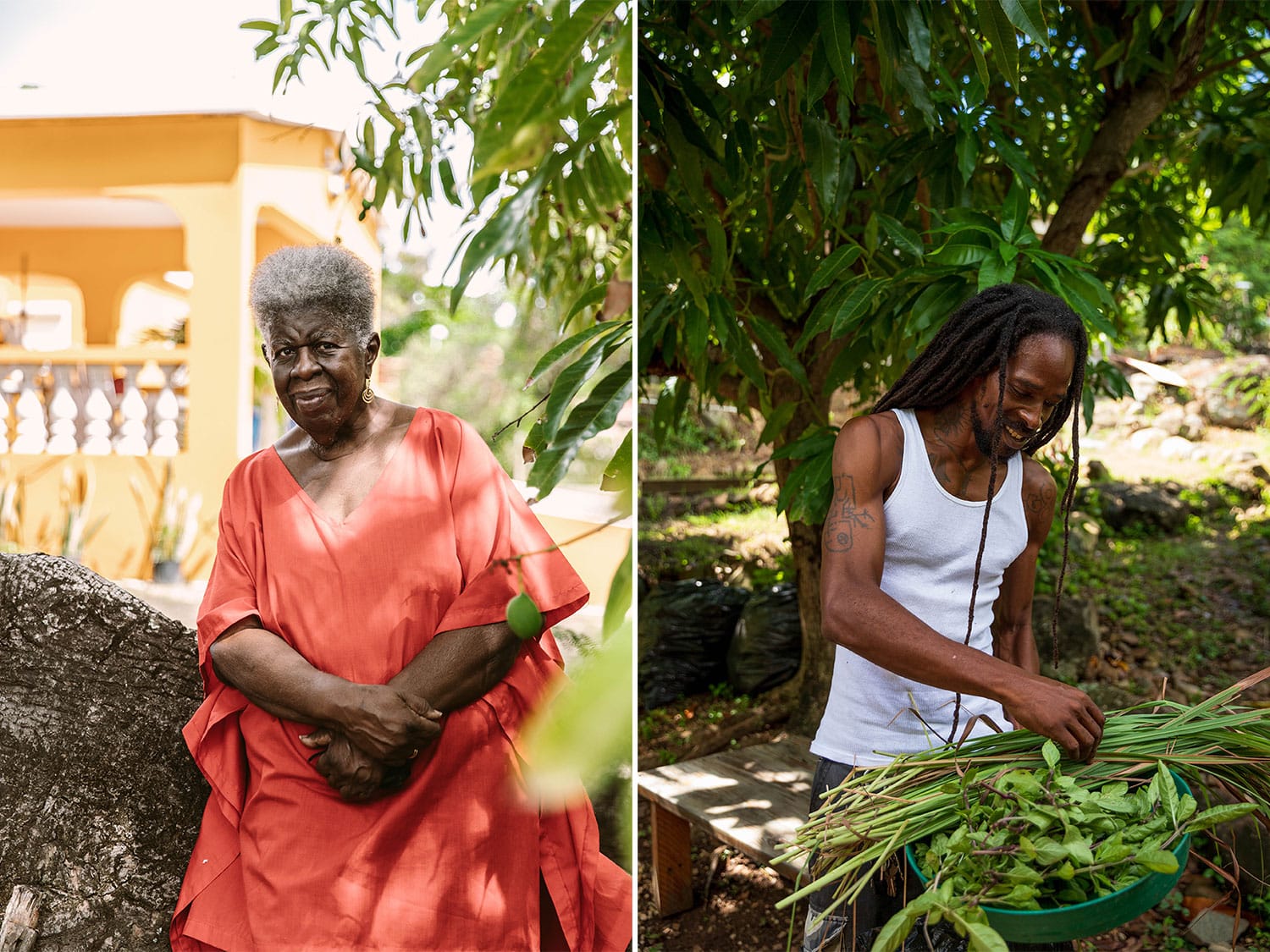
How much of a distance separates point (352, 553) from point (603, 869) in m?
0.54

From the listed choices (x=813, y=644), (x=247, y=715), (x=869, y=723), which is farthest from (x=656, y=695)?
(x=247, y=715)

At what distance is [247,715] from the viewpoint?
1.14m

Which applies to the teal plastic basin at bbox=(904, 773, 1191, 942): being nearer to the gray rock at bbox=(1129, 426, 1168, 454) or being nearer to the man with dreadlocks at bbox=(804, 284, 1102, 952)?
the man with dreadlocks at bbox=(804, 284, 1102, 952)

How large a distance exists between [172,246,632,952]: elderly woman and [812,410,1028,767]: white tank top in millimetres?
541

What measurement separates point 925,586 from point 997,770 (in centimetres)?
35

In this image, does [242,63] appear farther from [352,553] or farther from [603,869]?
[603,869]

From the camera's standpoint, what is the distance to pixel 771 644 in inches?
151

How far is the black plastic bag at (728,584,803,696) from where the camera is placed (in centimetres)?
383

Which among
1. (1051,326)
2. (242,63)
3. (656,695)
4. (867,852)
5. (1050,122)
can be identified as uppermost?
(1050,122)

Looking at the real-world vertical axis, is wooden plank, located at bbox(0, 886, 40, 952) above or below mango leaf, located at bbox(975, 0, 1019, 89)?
below

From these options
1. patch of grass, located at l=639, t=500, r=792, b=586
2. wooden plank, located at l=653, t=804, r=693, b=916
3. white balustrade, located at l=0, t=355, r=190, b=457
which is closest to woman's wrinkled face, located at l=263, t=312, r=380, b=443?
white balustrade, located at l=0, t=355, r=190, b=457

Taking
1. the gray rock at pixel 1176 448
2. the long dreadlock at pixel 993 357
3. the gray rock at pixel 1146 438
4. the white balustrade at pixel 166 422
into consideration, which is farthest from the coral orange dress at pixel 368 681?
the gray rock at pixel 1146 438

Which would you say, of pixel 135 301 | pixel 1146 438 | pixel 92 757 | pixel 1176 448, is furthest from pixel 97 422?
pixel 1146 438

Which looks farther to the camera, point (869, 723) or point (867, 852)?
point (869, 723)
